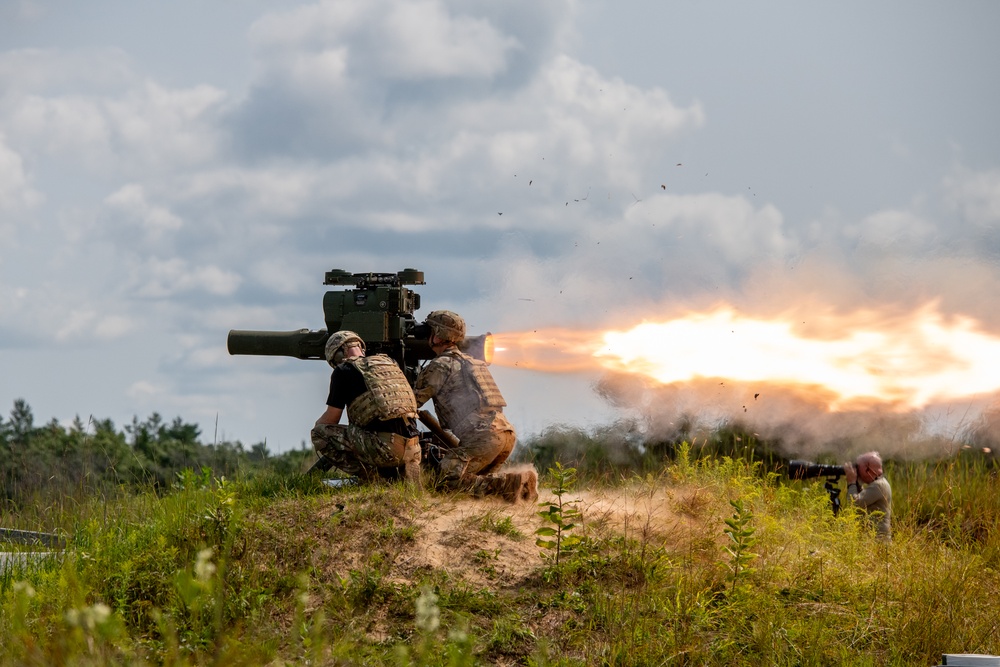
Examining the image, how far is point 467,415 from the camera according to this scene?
11.5 metres

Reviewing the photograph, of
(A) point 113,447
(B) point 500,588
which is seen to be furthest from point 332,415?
(A) point 113,447

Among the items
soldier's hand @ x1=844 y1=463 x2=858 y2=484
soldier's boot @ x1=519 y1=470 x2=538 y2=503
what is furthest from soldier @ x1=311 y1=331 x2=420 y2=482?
soldier's hand @ x1=844 y1=463 x2=858 y2=484

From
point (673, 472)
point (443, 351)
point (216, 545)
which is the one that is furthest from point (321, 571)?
point (673, 472)

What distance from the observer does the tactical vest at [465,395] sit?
11500 millimetres

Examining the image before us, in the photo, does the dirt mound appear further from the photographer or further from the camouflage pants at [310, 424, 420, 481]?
the photographer

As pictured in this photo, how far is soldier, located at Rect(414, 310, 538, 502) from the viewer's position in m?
11.3

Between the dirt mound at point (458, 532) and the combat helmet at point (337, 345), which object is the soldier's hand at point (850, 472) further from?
the combat helmet at point (337, 345)

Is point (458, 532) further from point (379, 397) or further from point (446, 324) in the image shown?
point (446, 324)

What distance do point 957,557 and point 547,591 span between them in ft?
16.2

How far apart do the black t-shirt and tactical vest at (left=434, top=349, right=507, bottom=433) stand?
0.84 metres

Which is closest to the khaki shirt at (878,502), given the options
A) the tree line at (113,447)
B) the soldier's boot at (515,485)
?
the soldier's boot at (515,485)

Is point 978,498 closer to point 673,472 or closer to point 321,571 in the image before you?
point 673,472

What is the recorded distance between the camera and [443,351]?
11.8m

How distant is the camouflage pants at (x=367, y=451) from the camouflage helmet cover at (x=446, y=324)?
1.30m
